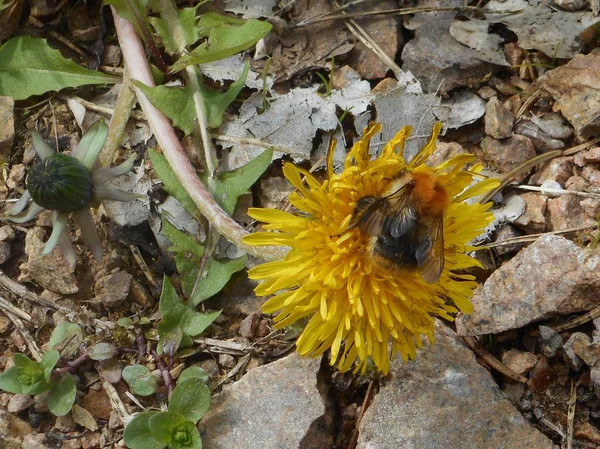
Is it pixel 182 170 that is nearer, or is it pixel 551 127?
pixel 182 170

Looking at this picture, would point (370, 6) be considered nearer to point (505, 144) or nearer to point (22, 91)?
point (505, 144)

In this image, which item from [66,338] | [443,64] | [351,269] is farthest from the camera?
[443,64]

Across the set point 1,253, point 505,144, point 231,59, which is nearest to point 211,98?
point 231,59

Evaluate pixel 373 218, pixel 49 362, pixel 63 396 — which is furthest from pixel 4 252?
pixel 373 218

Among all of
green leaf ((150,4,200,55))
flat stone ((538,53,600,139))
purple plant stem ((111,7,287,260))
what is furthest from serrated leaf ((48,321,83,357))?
flat stone ((538,53,600,139))

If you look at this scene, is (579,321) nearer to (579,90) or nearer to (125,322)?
(579,90)

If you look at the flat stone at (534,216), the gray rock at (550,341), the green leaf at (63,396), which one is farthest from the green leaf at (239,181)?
the gray rock at (550,341)
